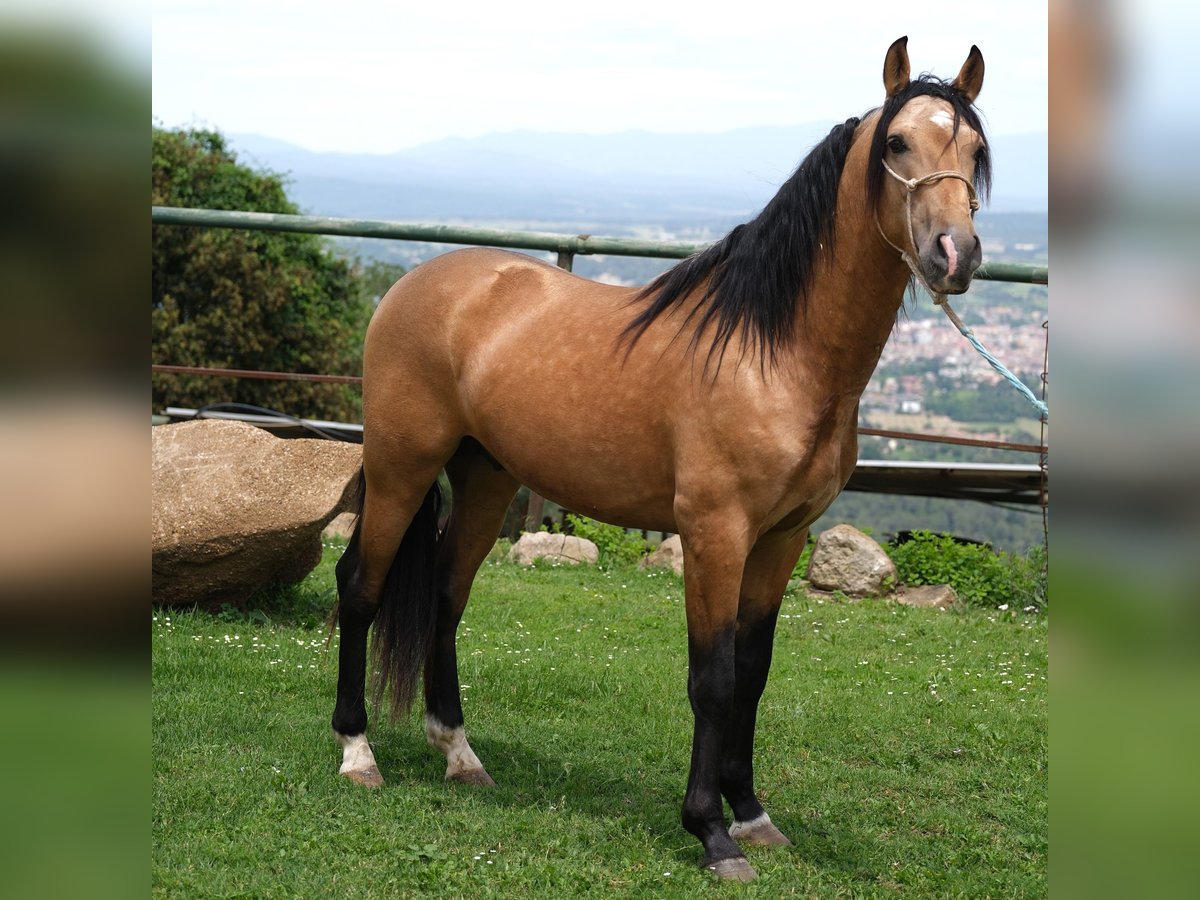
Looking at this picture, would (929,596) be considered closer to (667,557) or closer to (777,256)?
(667,557)

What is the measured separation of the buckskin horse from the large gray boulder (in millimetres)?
3228

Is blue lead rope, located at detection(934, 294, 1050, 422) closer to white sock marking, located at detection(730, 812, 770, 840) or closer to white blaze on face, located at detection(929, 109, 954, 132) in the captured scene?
white blaze on face, located at detection(929, 109, 954, 132)

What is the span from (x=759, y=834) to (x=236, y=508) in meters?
3.01

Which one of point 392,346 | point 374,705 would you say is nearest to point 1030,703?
point 374,705

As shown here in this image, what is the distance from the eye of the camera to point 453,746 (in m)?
4.17

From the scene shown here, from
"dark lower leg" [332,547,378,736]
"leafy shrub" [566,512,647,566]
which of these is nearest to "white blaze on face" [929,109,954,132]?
"dark lower leg" [332,547,378,736]

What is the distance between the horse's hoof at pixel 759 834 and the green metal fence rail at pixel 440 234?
12.3ft

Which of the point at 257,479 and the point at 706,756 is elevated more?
the point at 257,479

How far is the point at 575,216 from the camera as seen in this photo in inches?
3078

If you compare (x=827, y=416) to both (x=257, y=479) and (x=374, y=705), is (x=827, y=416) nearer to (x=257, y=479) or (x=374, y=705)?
(x=374, y=705)

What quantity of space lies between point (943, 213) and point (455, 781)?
2.53 meters

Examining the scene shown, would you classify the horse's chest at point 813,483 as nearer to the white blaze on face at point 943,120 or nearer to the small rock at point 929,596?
the white blaze on face at point 943,120

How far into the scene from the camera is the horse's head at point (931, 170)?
9.41 ft

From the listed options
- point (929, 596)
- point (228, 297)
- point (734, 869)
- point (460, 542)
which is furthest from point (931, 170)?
point (228, 297)
